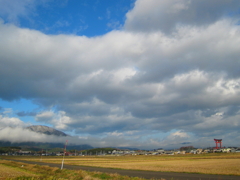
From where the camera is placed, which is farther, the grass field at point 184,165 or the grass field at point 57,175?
the grass field at point 184,165

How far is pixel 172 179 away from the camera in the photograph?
2520 centimetres

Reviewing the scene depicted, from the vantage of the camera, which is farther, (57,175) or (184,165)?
(184,165)

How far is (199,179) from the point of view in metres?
25.2

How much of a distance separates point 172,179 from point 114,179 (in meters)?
7.64

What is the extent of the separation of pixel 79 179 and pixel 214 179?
17.7 meters

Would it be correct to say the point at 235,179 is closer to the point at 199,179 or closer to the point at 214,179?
the point at 214,179

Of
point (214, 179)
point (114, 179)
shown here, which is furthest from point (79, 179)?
point (214, 179)

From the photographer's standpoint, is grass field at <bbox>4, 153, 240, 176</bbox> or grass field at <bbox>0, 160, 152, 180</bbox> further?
grass field at <bbox>4, 153, 240, 176</bbox>

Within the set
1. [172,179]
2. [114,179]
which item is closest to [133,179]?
[114,179]

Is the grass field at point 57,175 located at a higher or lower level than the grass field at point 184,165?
higher

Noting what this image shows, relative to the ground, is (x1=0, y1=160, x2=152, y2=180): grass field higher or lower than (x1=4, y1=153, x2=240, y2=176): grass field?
Result: higher

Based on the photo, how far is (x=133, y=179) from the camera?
79.0 feet

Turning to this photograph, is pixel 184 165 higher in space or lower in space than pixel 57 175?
lower

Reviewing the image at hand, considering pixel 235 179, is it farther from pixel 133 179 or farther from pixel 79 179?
pixel 79 179
